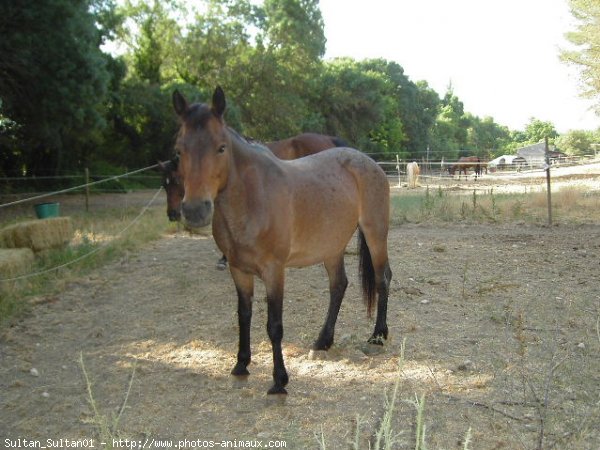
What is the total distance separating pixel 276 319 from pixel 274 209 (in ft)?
2.39

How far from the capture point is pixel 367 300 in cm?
451

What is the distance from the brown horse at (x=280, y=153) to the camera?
692 centimetres

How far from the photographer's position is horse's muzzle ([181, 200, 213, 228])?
9.06ft

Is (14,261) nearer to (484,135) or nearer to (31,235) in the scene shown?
(31,235)

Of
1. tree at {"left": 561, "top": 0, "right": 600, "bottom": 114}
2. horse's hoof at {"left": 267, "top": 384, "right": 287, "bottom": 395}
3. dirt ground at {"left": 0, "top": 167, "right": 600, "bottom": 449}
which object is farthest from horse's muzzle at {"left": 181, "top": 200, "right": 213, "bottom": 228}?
tree at {"left": 561, "top": 0, "right": 600, "bottom": 114}

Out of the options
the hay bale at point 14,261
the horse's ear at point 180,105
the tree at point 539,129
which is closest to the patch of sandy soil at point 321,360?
the hay bale at point 14,261

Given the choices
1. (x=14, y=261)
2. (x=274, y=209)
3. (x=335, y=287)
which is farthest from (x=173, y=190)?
(x=274, y=209)

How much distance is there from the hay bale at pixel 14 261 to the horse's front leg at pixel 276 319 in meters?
3.98

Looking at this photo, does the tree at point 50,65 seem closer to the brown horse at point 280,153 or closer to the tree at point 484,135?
the brown horse at point 280,153

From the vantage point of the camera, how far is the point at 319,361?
3.82 metres

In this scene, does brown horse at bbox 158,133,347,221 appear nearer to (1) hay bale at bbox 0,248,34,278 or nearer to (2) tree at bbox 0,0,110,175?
(1) hay bale at bbox 0,248,34,278

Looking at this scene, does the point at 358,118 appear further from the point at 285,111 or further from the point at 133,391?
the point at 133,391

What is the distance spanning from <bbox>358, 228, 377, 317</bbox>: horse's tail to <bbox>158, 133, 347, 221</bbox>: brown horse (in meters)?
2.55

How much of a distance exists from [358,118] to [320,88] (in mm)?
4083
